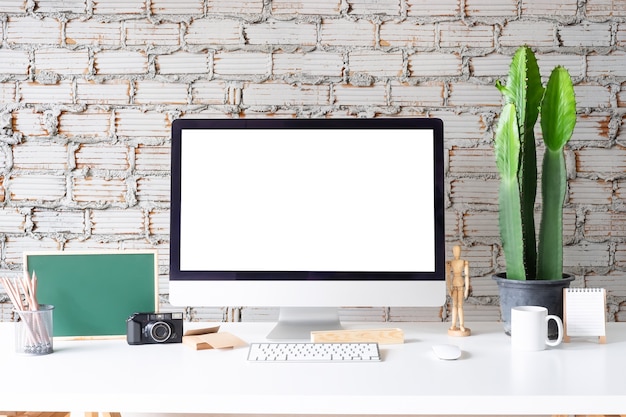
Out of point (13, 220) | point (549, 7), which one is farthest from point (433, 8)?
point (13, 220)

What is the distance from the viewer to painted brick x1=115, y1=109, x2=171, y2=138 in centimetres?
174

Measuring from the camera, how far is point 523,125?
1.43 m

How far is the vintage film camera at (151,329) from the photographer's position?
4.55ft

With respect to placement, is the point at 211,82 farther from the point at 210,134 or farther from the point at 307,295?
the point at 307,295

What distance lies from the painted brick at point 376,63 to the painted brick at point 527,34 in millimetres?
307

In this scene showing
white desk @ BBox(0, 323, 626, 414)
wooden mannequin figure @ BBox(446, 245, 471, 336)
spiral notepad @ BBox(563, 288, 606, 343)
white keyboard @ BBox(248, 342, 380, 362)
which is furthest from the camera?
wooden mannequin figure @ BBox(446, 245, 471, 336)

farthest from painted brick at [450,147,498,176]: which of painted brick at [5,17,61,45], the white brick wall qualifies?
painted brick at [5,17,61,45]

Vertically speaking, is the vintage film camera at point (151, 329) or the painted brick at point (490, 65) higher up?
the painted brick at point (490, 65)

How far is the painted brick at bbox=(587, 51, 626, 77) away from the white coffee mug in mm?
784

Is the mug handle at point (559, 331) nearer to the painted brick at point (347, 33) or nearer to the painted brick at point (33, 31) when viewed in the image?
the painted brick at point (347, 33)

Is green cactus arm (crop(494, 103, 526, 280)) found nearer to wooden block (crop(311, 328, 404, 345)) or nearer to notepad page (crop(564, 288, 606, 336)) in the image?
notepad page (crop(564, 288, 606, 336))

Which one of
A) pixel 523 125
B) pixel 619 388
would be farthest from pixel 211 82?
pixel 619 388

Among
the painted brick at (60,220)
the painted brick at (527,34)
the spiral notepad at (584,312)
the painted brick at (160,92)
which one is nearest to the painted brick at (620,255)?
the spiral notepad at (584,312)

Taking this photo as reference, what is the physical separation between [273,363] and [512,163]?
0.71 meters
